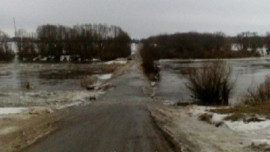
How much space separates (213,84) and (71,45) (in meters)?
116

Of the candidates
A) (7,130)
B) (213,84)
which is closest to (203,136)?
(7,130)

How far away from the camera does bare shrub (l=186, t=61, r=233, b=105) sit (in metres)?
28.3

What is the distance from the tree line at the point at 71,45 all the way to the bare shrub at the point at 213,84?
9650cm

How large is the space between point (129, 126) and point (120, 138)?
2.78m

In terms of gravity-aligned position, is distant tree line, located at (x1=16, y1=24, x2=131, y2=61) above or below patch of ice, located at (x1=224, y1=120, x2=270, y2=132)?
above

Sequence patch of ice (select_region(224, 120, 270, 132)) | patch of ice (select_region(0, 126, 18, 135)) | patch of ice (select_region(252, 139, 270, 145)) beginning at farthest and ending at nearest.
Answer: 1. patch of ice (select_region(0, 126, 18, 135))
2. patch of ice (select_region(224, 120, 270, 132))
3. patch of ice (select_region(252, 139, 270, 145))

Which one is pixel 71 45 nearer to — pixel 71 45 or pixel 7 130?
pixel 71 45

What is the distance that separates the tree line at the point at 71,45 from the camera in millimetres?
134750

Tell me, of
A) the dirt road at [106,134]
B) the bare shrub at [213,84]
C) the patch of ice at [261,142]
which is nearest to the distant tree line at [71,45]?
the bare shrub at [213,84]

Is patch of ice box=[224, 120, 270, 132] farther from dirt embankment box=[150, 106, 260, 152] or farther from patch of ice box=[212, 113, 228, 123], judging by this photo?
patch of ice box=[212, 113, 228, 123]

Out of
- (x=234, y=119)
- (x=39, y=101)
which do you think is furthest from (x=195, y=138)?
(x=39, y=101)

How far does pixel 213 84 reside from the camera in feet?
93.2

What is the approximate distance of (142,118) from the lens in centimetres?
1933

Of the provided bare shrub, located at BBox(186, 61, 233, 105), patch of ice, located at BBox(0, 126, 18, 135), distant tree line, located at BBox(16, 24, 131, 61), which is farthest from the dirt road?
distant tree line, located at BBox(16, 24, 131, 61)
